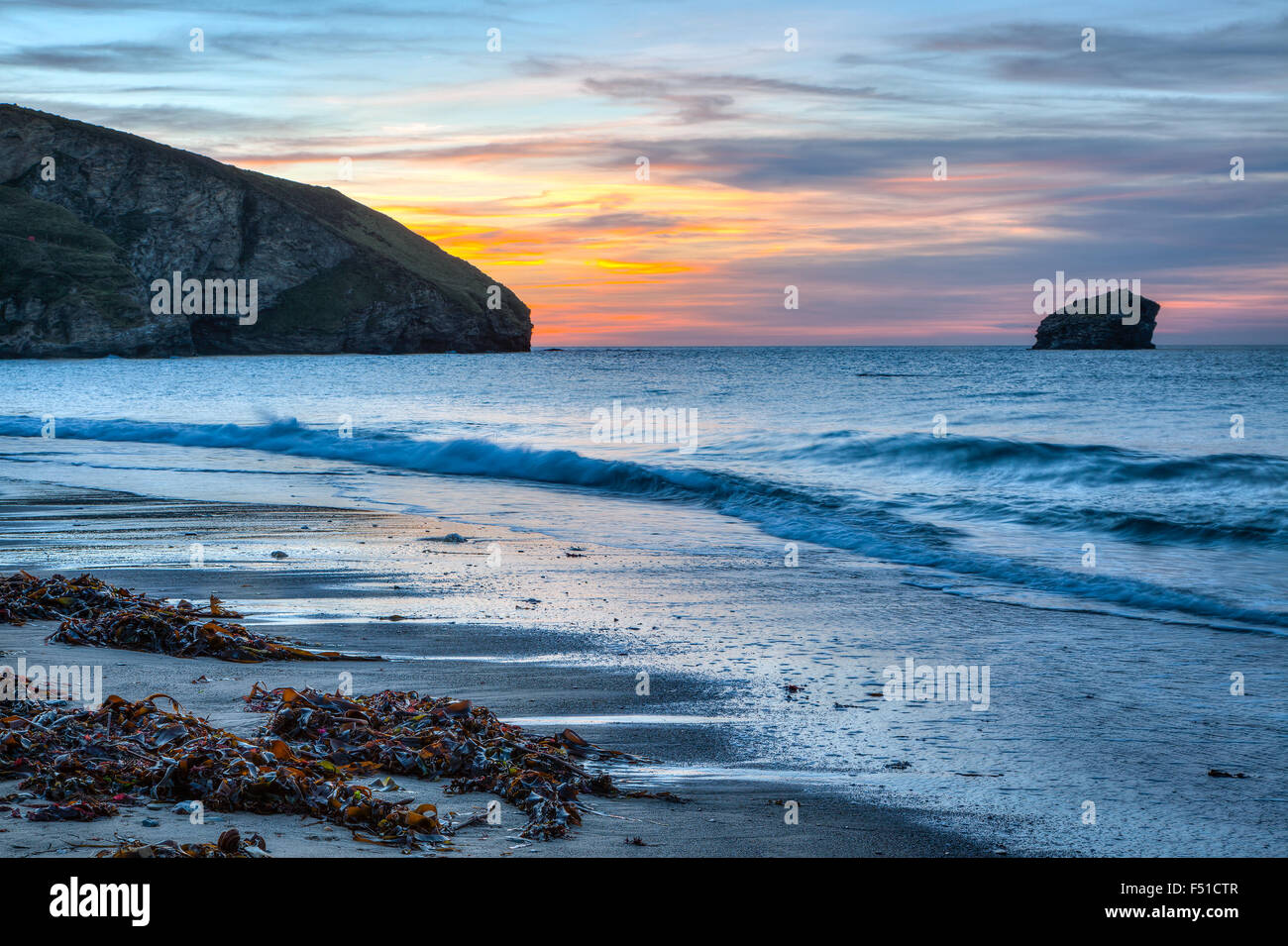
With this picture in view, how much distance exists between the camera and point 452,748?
405cm

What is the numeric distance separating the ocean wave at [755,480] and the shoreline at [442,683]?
128 inches

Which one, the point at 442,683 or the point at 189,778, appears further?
the point at 442,683

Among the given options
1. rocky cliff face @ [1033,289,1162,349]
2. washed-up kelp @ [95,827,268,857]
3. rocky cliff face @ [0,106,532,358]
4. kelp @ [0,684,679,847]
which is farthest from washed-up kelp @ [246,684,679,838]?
rocky cliff face @ [1033,289,1162,349]

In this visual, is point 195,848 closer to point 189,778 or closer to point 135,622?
point 189,778

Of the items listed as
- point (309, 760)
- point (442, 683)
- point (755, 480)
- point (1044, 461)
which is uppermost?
point (1044, 461)

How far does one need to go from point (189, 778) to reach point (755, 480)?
514 inches

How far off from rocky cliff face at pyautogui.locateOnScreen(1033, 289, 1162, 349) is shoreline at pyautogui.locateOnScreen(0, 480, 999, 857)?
460 ft

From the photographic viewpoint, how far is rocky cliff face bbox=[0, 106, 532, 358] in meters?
102

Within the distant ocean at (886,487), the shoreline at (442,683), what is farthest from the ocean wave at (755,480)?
the shoreline at (442,683)

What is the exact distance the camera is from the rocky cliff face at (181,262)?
102m

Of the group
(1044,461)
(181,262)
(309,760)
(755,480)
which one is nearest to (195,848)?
(309,760)

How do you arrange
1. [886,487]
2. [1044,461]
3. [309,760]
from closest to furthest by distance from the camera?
[309,760] < [886,487] < [1044,461]
